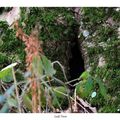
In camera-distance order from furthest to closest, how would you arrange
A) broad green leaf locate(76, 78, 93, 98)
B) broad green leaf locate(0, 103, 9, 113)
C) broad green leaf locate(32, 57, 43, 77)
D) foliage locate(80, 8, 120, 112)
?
1. foliage locate(80, 8, 120, 112)
2. broad green leaf locate(76, 78, 93, 98)
3. broad green leaf locate(0, 103, 9, 113)
4. broad green leaf locate(32, 57, 43, 77)

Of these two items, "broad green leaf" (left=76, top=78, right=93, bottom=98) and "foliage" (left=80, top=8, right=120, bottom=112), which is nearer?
"broad green leaf" (left=76, top=78, right=93, bottom=98)

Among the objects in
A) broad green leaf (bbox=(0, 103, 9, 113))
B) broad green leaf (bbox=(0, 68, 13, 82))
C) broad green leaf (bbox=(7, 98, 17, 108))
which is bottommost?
broad green leaf (bbox=(0, 103, 9, 113))

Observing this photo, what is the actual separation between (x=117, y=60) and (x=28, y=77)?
1.87ft

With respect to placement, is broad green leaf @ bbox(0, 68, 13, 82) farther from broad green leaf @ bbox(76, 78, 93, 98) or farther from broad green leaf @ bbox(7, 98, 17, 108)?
broad green leaf @ bbox(76, 78, 93, 98)

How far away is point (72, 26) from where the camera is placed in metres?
1.99

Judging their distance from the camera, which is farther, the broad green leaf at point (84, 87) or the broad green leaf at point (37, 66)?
the broad green leaf at point (84, 87)

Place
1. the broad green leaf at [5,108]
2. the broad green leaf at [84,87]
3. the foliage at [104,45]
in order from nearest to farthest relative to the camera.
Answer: the broad green leaf at [5,108] → the broad green leaf at [84,87] → the foliage at [104,45]

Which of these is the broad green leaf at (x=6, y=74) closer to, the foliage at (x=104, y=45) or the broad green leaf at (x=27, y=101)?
the broad green leaf at (x=27, y=101)

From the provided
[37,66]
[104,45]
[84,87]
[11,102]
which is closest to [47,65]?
[37,66]

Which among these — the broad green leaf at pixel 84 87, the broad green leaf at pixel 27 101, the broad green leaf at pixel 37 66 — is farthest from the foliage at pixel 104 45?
the broad green leaf at pixel 37 66

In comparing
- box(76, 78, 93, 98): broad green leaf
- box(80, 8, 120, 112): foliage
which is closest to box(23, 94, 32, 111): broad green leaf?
box(76, 78, 93, 98): broad green leaf

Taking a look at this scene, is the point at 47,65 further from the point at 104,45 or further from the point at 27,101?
the point at 104,45

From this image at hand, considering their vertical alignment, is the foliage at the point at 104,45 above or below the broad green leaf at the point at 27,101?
above
